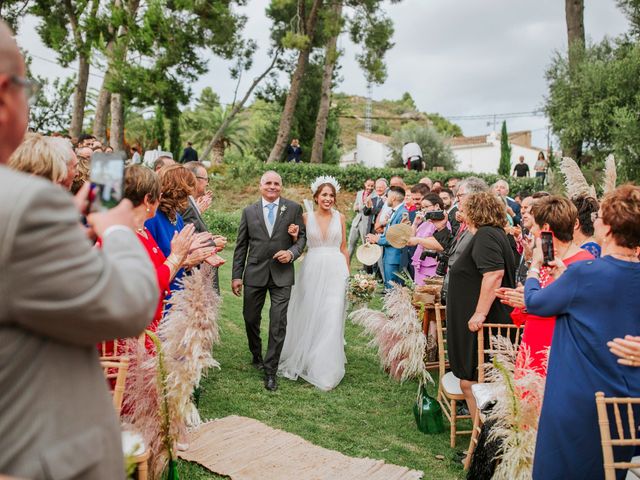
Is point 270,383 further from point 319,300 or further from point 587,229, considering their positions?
point 587,229

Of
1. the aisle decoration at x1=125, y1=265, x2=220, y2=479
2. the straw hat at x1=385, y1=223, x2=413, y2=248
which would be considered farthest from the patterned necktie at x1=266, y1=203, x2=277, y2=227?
the aisle decoration at x1=125, y1=265, x2=220, y2=479

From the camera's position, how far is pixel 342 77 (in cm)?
2950

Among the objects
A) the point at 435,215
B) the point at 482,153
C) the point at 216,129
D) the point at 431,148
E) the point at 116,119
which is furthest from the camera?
the point at 482,153

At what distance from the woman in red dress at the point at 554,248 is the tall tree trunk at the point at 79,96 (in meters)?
17.8

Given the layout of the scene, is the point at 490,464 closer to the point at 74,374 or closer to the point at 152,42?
the point at 74,374

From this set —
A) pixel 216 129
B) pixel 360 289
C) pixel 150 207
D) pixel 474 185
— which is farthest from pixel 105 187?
pixel 216 129

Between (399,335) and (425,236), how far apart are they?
6.25 ft

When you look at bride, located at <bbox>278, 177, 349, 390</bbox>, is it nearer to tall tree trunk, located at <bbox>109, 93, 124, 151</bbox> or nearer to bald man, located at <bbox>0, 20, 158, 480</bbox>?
bald man, located at <bbox>0, 20, 158, 480</bbox>

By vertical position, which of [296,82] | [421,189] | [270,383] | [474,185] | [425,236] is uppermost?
[296,82]

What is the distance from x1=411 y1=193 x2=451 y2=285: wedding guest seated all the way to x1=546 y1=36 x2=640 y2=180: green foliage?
1154 centimetres

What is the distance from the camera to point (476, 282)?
5.07 meters

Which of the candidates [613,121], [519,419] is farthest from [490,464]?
[613,121]

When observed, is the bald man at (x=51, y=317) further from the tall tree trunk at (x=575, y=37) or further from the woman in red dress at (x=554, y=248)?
the tall tree trunk at (x=575, y=37)

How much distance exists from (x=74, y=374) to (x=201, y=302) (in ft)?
8.81
